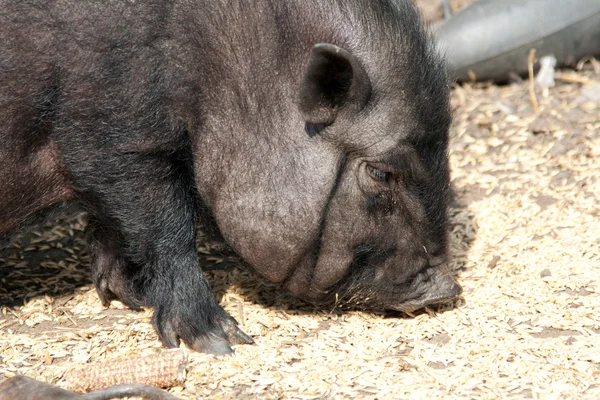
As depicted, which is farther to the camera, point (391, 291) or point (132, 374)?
point (391, 291)

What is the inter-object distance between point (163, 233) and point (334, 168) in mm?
1077

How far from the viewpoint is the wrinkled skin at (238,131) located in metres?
5.24

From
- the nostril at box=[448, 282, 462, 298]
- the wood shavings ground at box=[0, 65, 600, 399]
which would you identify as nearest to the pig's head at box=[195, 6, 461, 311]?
the nostril at box=[448, 282, 462, 298]

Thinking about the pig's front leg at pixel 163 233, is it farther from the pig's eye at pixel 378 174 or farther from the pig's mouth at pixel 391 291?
the pig's eye at pixel 378 174

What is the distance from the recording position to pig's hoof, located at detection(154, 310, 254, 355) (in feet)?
18.2

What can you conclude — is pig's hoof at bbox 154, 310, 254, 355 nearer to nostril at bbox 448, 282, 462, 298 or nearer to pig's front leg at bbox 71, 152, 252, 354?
pig's front leg at bbox 71, 152, 252, 354

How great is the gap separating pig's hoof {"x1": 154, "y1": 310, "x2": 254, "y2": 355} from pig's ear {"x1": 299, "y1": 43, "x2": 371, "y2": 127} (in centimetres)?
132

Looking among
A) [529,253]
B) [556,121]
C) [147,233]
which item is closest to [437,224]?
[529,253]

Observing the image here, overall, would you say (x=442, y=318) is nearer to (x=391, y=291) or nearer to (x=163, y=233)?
(x=391, y=291)

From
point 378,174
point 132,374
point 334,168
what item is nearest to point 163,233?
point 132,374

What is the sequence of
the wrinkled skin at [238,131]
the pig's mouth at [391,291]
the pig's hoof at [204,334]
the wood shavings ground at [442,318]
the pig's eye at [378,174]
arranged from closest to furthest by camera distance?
1. the wood shavings ground at [442,318]
2. the wrinkled skin at [238,131]
3. the pig's eye at [378,174]
4. the pig's hoof at [204,334]
5. the pig's mouth at [391,291]

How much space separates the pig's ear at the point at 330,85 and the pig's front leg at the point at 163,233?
2.92ft

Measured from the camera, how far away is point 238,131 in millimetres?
5434

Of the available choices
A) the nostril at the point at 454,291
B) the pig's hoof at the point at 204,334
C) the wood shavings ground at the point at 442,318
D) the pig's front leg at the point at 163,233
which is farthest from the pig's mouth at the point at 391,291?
the pig's front leg at the point at 163,233
